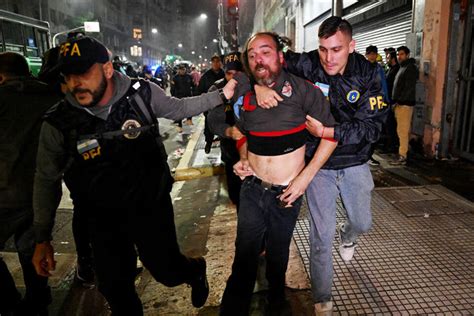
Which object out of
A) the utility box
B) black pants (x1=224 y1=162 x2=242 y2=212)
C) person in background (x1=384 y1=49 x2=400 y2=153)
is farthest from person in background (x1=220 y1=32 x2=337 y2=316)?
person in background (x1=384 y1=49 x2=400 y2=153)

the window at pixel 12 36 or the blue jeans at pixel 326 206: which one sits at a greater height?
the window at pixel 12 36

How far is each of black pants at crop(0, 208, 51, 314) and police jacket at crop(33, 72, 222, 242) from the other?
1.74 feet

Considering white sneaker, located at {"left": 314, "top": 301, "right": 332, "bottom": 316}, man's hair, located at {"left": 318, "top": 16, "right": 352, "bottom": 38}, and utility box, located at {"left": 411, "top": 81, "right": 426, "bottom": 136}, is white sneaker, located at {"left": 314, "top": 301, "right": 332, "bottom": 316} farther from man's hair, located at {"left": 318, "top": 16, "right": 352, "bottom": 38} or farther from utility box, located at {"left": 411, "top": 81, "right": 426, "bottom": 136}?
utility box, located at {"left": 411, "top": 81, "right": 426, "bottom": 136}

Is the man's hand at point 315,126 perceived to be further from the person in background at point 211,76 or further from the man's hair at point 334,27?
the person in background at point 211,76

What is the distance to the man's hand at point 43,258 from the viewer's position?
247 centimetres

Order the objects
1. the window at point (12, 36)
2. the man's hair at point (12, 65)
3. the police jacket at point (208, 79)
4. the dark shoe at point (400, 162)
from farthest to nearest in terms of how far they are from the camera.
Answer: the window at point (12, 36) → the police jacket at point (208, 79) → the dark shoe at point (400, 162) → the man's hair at point (12, 65)

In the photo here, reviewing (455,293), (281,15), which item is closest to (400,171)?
(455,293)

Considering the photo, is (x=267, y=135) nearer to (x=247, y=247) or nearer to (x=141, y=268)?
(x=247, y=247)

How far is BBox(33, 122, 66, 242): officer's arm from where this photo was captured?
88.5 inches

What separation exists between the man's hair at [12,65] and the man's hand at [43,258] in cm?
140

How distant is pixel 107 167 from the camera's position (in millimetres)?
2334

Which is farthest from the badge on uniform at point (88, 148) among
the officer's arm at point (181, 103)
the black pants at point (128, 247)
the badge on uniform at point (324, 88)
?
the badge on uniform at point (324, 88)

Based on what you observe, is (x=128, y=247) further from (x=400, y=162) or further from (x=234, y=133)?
(x=400, y=162)

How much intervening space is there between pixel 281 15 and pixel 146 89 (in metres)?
23.3
